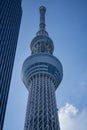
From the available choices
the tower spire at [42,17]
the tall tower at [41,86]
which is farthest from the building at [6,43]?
the tower spire at [42,17]

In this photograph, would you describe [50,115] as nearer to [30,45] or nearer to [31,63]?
[31,63]

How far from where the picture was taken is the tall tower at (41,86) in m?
101

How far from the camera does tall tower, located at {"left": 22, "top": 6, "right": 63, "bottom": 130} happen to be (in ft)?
331

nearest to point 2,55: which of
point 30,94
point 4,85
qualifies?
point 4,85

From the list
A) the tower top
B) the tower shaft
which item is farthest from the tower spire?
the tower shaft

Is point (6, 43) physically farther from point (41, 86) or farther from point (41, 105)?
point (41, 86)

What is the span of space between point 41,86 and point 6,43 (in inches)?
2135

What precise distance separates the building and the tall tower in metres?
36.0

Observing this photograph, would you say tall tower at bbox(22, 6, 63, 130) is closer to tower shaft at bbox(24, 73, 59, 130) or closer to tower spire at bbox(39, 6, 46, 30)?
tower shaft at bbox(24, 73, 59, 130)

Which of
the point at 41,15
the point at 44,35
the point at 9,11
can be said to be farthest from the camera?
the point at 41,15

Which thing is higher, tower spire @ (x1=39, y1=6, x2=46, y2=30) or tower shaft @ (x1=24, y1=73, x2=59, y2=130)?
tower spire @ (x1=39, y1=6, x2=46, y2=30)

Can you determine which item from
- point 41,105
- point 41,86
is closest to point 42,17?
point 41,86

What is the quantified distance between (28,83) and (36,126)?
30214 millimetres

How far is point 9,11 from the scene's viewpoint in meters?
77.3
